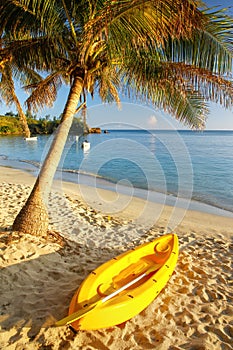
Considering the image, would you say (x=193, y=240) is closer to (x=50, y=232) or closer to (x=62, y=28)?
(x=50, y=232)

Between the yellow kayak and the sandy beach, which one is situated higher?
the yellow kayak

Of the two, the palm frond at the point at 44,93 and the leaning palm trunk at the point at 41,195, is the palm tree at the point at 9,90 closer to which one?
the palm frond at the point at 44,93

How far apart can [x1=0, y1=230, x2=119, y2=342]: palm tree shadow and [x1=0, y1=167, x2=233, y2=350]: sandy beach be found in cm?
1

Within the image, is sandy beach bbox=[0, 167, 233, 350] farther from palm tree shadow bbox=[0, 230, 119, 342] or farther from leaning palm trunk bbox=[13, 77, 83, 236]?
leaning palm trunk bbox=[13, 77, 83, 236]

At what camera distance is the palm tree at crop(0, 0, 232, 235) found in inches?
145

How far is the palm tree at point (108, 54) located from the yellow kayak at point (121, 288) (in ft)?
5.76

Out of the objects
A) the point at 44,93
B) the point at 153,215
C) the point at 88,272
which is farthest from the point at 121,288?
the point at 153,215

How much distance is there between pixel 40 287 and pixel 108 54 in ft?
12.9

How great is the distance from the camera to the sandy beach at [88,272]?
8.29 ft

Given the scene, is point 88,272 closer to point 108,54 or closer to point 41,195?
point 41,195

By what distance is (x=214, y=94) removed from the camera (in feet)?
14.3

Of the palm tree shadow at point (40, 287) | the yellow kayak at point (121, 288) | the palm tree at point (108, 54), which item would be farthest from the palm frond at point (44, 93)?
the yellow kayak at point (121, 288)

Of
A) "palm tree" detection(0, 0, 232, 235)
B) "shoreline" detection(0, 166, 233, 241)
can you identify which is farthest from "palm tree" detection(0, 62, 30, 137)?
"shoreline" detection(0, 166, 233, 241)

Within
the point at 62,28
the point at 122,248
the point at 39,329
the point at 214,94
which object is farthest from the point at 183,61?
the point at 39,329
